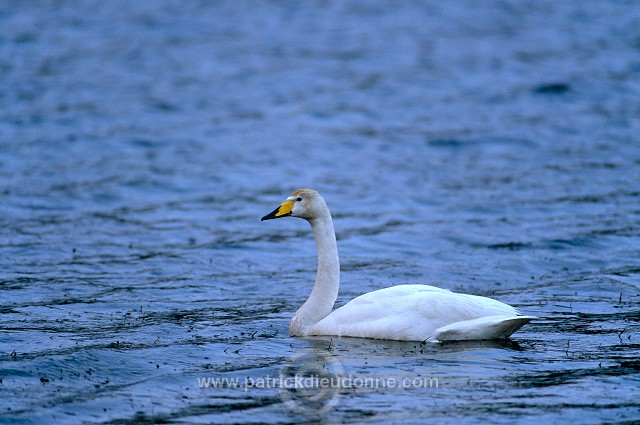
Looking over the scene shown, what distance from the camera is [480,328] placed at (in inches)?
395

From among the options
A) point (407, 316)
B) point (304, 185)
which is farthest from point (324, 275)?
point (304, 185)

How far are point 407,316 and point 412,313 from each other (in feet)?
0.19

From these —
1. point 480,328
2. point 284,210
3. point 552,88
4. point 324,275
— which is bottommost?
point 480,328

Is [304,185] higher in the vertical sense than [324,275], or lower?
higher

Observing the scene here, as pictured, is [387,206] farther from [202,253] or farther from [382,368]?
[382,368]

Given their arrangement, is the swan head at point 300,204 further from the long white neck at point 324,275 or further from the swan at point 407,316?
the long white neck at point 324,275

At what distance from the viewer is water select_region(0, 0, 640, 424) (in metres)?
A: 8.96

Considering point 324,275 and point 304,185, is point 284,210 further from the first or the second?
point 304,185

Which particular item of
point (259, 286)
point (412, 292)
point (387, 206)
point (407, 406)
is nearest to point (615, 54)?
point (387, 206)

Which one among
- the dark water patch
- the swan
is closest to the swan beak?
the swan

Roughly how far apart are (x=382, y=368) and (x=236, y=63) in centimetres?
2274

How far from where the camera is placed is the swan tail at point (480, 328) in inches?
392

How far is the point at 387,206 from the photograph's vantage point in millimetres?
18656

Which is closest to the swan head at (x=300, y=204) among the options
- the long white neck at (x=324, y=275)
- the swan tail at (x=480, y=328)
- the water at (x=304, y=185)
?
the long white neck at (x=324, y=275)
